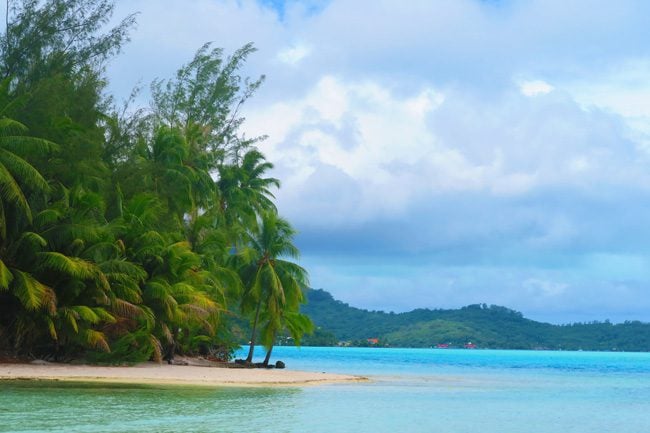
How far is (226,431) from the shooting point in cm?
1461

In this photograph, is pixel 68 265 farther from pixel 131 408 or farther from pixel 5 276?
pixel 131 408

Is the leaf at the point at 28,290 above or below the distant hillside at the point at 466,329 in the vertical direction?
below

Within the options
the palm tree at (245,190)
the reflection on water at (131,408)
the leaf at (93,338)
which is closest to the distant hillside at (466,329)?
the palm tree at (245,190)

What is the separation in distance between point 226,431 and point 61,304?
12.4m

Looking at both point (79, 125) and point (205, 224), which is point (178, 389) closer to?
point (79, 125)

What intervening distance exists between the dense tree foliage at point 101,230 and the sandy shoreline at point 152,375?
86cm

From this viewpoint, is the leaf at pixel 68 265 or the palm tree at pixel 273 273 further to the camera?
the palm tree at pixel 273 273

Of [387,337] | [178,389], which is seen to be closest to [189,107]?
[178,389]

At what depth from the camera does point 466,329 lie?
5679 inches

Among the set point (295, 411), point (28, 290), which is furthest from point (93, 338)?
point (295, 411)

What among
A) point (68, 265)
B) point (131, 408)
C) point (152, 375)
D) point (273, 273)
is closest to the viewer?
point (131, 408)

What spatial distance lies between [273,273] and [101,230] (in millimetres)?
12758

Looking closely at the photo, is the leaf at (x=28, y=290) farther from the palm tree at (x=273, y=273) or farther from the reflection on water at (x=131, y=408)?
the palm tree at (x=273, y=273)

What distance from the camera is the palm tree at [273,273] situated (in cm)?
3722
